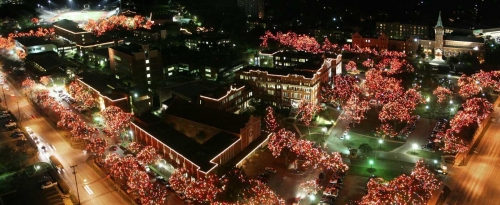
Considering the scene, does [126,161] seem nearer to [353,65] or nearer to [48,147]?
[48,147]

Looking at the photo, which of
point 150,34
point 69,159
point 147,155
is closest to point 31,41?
point 150,34

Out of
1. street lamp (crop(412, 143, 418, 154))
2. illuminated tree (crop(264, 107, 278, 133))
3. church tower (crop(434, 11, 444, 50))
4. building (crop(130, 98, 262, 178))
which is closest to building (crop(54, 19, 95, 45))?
building (crop(130, 98, 262, 178))

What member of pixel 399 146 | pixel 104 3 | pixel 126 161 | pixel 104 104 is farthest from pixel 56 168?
pixel 104 3

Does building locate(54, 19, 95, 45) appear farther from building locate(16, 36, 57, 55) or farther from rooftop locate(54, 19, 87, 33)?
building locate(16, 36, 57, 55)

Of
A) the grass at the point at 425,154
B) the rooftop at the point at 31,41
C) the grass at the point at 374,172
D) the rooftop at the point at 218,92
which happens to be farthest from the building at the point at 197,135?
the rooftop at the point at 31,41

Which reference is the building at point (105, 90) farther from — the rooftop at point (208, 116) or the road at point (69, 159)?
the rooftop at point (208, 116)

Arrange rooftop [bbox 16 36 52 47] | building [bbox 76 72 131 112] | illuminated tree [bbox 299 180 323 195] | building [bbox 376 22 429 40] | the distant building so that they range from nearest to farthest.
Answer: illuminated tree [bbox 299 180 323 195] < the distant building < building [bbox 76 72 131 112] < rooftop [bbox 16 36 52 47] < building [bbox 376 22 429 40]
